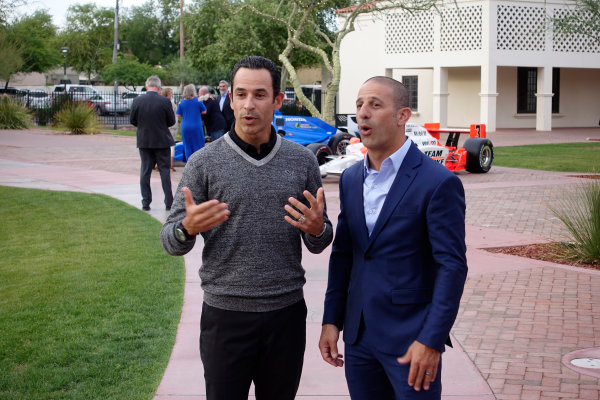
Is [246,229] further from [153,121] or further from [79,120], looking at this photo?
[79,120]

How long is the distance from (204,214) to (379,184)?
2.35ft

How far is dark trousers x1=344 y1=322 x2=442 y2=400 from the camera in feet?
9.68

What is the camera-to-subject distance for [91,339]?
5887 millimetres

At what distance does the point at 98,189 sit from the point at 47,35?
57.6 m

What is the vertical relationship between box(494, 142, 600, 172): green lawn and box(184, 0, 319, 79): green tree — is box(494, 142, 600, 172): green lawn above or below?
below

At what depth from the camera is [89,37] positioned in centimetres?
7781

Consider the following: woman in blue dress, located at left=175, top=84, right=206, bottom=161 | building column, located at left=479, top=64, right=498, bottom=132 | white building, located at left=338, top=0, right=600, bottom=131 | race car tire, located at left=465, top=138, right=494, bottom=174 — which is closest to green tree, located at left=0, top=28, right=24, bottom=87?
white building, located at left=338, top=0, right=600, bottom=131

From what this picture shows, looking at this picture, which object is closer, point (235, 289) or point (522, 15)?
point (235, 289)

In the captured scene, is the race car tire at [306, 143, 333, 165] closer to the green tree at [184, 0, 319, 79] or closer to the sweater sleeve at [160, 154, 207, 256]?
the sweater sleeve at [160, 154, 207, 256]

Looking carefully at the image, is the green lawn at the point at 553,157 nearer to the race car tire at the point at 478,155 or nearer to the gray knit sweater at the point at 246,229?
the race car tire at the point at 478,155

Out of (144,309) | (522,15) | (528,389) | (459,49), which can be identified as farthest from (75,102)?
(528,389)

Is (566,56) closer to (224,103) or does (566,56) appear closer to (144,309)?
(224,103)

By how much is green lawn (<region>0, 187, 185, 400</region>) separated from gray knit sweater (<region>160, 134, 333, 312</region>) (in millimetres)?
2036

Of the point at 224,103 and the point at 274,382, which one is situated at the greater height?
the point at 224,103
